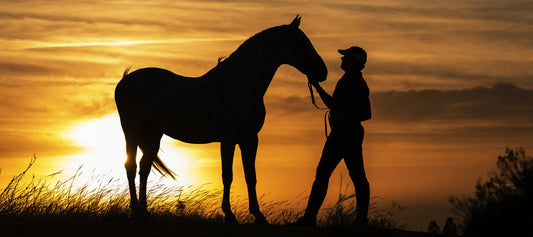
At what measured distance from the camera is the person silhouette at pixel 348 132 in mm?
8922

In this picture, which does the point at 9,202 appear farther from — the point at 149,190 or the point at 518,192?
the point at 518,192

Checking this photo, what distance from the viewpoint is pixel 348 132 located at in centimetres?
895

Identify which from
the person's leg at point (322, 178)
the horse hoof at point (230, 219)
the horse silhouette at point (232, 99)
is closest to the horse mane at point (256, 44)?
the horse silhouette at point (232, 99)

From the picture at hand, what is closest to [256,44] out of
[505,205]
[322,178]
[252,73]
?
[252,73]

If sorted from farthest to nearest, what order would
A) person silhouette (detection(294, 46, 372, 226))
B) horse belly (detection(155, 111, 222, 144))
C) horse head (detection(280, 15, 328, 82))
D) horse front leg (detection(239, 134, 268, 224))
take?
horse belly (detection(155, 111, 222, 144)) < horse front leg (detection(239, 134, 268, 224)) < horse head (detection(280, 15, 328, 82)) < person silhouette (detection(294, 46, 372, 226))

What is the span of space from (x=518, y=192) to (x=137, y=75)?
17.1 meters

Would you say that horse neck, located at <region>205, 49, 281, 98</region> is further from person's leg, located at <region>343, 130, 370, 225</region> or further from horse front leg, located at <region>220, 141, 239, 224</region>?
person's leg, located at <region>343, 130, 370, 225</region>

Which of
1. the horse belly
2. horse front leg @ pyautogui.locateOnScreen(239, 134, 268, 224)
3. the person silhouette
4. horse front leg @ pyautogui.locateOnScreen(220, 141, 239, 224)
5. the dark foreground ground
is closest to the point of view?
Result: the dark foreground ground

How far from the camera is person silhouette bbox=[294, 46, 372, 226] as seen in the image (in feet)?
29.3

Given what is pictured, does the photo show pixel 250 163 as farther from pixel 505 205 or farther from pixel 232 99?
pixel 505 205

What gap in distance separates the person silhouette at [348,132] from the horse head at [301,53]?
719mm

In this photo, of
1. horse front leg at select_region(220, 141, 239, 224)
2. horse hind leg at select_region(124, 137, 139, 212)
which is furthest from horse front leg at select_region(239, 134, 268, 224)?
horse hind leg at select_region(124, 137, 139, 212)

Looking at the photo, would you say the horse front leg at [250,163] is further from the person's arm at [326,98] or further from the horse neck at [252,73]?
the person's arm at [326,98]

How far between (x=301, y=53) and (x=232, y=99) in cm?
123
